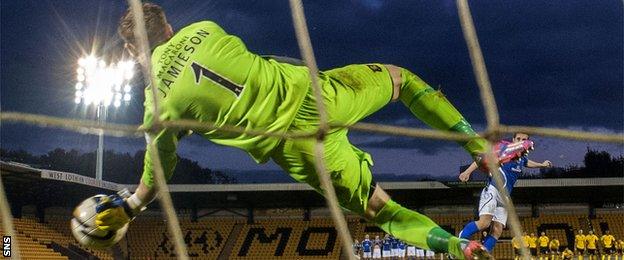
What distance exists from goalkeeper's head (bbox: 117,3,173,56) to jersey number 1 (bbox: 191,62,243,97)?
79 millimetres

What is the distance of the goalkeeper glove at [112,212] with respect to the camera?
1.13 metres

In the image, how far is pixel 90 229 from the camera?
1.15 metres

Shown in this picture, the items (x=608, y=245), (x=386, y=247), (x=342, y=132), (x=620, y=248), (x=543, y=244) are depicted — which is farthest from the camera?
(x=620, y=248)

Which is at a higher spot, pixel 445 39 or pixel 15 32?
pixel 15 32

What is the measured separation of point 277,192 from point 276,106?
26.4ft

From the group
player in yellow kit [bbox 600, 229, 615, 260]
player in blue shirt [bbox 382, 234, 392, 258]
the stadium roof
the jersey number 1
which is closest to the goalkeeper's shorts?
the jersey number 1

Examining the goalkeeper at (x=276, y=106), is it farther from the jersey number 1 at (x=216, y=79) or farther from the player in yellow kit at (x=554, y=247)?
the player in yellow kit at (x=554, y=247)

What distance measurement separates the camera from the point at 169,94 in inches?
42.1

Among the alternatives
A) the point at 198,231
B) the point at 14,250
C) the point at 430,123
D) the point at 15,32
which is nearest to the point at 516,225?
the point at 430,123

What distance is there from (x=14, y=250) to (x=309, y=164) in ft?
1.55

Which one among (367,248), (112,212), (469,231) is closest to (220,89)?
(112,212)

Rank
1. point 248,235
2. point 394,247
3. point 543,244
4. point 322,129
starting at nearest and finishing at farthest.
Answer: point 322,129 → point 394,247 → point 543,244 → point 248,235

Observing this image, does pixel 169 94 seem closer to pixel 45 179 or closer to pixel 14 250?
pixel 14 250

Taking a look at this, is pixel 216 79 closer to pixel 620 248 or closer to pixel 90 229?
pixel 90 229
